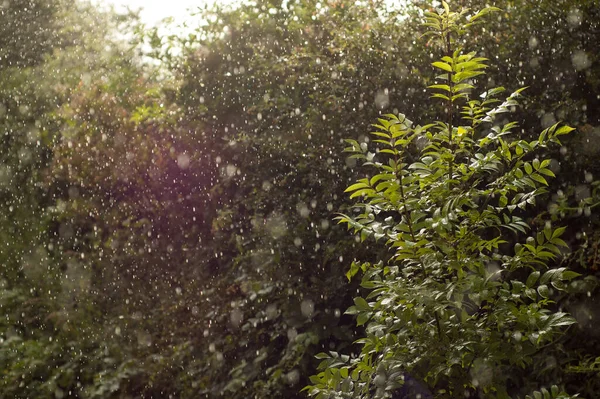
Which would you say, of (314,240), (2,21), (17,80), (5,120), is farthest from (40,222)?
(2,21)

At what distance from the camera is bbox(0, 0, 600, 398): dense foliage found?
2857 millimetres

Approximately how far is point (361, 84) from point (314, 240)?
1316 millimetres

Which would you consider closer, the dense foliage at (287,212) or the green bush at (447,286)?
the green bush at (447,286)

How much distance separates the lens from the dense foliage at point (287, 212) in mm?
2857

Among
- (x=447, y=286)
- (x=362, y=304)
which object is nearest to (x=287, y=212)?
(x=362, y=304)

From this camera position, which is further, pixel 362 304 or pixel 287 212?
pixel 287 212

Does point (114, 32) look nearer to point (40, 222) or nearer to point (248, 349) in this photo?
point (40, 222)

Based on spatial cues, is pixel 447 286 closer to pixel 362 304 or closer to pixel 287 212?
pixel 362 304

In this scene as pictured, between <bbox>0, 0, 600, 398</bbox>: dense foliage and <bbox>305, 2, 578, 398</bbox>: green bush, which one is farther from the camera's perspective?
<bbox>0, 0, 600, 398</bbox>: dense foliage

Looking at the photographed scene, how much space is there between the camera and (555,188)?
4.64 meters

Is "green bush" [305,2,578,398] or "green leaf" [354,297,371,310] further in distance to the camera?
"green leaf" [354,297,371,310]

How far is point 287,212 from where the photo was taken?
232 inches

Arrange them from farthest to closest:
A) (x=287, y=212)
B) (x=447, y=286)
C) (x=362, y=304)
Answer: (x=287, y=212) → (x=362, y=304) → (x=447, y=286)

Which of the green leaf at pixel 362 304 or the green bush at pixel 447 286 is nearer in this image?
the green bush at pixel 447 286
